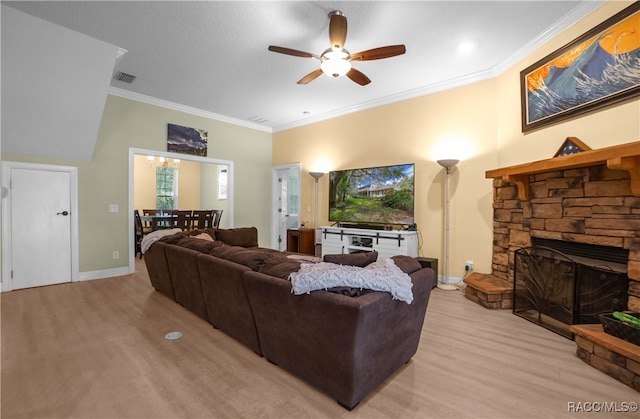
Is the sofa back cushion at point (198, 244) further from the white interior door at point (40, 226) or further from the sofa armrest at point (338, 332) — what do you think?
the white interior door at point (40, 226)

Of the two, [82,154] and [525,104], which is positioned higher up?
[525,104]

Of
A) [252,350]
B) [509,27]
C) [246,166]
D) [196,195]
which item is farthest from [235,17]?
[196,195]

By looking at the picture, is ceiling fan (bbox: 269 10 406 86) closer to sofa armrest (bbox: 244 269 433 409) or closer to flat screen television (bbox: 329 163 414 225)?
sofa armrest (bbox: 244 269 433 409)

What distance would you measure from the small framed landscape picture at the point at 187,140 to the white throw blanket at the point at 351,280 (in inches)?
176

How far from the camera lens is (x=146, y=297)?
11.3 feet

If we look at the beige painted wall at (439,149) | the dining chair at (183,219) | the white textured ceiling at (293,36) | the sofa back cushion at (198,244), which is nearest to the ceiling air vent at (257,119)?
the white textured ceiling at (293,36)

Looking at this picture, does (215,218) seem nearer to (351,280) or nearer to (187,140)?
(187,140)

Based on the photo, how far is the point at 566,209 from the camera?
269cm

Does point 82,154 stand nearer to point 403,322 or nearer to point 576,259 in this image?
point 403,322

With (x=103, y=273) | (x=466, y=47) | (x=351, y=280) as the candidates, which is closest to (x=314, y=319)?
(x=351, y=280)

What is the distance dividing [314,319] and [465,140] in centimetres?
352

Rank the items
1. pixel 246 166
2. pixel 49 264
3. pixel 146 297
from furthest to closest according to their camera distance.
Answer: pixel 246 166, pixel 49 264, pixel 146 297

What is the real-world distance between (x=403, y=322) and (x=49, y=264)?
4.82 m

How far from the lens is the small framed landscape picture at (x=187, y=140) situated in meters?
5.03
